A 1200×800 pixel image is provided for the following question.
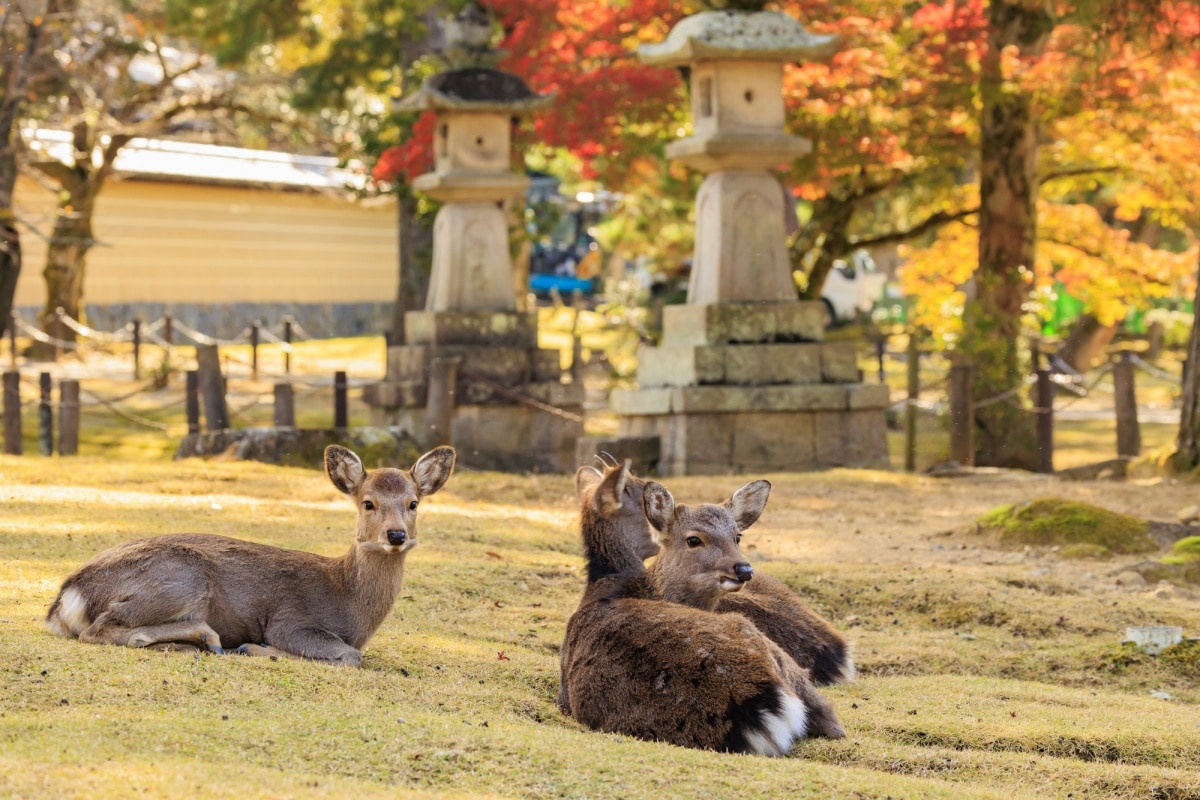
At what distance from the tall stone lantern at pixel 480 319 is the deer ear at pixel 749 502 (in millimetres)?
9277

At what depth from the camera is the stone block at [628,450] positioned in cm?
1280

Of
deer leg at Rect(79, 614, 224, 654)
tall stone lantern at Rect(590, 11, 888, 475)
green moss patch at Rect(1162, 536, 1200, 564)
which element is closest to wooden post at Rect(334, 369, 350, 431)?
tall stone lantern at Rect(590, 11, 888, 475)

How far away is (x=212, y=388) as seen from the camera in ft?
46.1

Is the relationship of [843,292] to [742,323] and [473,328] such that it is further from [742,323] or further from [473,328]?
[742,323]

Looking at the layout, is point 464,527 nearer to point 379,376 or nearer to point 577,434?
point 577,434

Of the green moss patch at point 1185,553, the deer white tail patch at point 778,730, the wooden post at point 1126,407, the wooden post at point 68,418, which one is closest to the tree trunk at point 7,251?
the wooden post at point 68,418

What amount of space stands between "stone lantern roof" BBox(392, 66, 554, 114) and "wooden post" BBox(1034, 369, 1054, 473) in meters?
5.62

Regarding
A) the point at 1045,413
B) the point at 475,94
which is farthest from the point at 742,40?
the point at 1045,413

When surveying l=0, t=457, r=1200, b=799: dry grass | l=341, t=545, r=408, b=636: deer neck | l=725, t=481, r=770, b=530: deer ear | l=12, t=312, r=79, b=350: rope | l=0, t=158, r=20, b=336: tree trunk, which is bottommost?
l=0, t=457, r=1200, b=799: dry grass

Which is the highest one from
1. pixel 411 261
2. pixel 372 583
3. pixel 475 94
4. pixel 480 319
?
pixel 475 94

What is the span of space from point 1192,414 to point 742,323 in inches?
152

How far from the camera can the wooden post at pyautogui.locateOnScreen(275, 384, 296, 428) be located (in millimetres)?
13977

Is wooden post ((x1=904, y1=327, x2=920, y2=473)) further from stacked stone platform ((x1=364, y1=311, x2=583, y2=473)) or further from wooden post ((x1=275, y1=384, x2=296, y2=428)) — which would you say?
wooden post ((x1=275, y1=384, x2=296, y2=428))

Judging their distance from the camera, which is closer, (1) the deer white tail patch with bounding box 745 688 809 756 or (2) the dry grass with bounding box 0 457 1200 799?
(2) the dry grass with bounding box 0 457 1200 799
